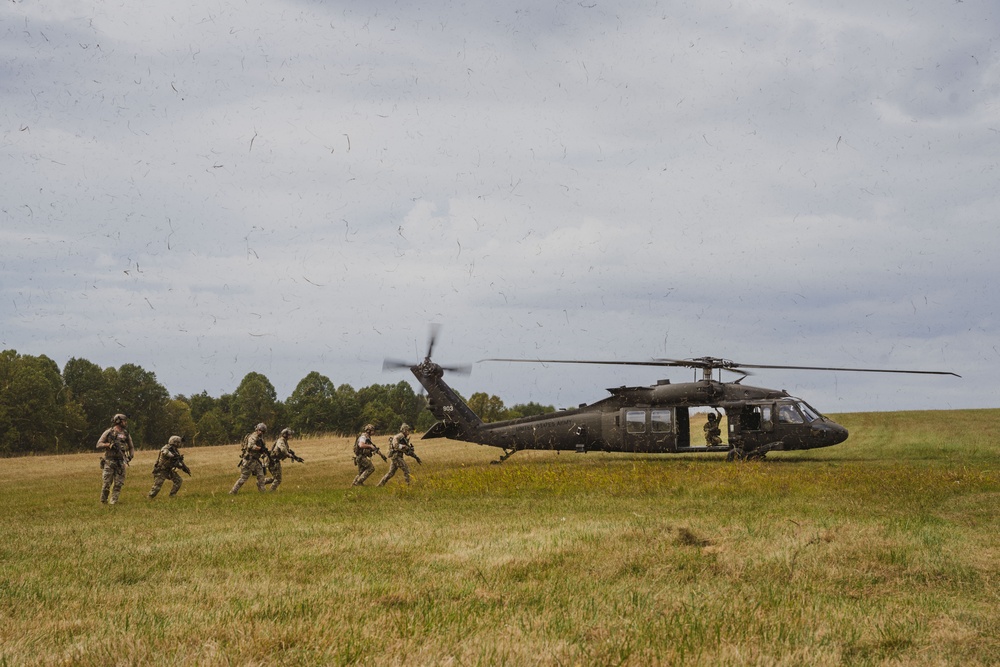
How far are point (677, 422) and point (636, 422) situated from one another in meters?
1.41

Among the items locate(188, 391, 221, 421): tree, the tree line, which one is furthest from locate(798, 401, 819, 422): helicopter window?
locate(188, 391, 221, 421): tree

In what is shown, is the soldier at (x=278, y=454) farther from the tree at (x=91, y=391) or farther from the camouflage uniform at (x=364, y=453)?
the tree at (x=91, y=391)

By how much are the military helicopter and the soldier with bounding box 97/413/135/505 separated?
10.7 meters

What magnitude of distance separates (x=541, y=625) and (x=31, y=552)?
331 inches

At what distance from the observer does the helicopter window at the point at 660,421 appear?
1049 inches

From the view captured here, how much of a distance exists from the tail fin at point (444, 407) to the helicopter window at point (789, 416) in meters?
10.1

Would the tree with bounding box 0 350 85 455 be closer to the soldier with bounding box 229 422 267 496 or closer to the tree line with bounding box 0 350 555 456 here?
the tree line with bounding box 0 350 555 456

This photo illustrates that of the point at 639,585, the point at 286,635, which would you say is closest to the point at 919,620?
the point at 639,585

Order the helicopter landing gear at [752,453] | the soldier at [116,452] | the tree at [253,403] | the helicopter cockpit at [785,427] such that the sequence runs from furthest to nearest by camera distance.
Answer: the tree at [253,403], the helicopter landing gear at [752,453], the helicopter cockpit at [785,427], the soldier at [116,452]

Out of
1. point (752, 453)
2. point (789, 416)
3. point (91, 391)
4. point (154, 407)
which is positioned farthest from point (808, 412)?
point (91, 391)

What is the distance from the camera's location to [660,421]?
26.7 meters

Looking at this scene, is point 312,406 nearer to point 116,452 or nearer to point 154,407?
point 154,407

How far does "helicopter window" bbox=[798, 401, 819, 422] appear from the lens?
25853mm

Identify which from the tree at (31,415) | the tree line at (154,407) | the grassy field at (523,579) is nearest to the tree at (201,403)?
the tree line at (154,407)
